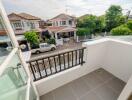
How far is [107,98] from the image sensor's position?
5.21 ft

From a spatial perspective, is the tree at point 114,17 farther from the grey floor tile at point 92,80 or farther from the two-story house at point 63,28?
the grey floor tile at point 92,80

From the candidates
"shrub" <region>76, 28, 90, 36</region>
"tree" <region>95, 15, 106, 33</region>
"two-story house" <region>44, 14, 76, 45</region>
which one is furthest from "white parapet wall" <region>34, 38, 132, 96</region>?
"tree" <region>95, 15, 106, 33</region>

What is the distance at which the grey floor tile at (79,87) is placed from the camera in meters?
1.73

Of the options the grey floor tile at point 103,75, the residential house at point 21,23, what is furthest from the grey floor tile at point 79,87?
the residential house at point 21,23

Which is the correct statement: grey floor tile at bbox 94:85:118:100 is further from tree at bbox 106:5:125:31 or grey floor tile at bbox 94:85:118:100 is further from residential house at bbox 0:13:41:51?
tree at bbox 106:5:125:31

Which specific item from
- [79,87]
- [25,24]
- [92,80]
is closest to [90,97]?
[79,87]

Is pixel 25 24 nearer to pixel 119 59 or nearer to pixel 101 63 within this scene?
pixel 101 63

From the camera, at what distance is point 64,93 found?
68.7 inches

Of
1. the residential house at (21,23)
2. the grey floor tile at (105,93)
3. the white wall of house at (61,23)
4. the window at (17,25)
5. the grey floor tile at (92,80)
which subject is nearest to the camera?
the grey floor tile at (105,93)

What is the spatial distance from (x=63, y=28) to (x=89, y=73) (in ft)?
41.2

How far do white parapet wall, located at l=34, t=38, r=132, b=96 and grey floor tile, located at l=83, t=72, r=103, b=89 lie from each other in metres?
0.11

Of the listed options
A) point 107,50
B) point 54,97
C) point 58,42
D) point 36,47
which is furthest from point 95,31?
point 54,97

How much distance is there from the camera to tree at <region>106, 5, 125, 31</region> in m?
16.7

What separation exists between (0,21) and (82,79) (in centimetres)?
189
